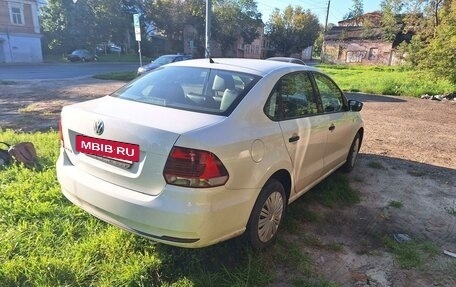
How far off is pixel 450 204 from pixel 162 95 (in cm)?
386

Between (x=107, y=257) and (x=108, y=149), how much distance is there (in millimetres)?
950

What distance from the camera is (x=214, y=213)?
2479 mm

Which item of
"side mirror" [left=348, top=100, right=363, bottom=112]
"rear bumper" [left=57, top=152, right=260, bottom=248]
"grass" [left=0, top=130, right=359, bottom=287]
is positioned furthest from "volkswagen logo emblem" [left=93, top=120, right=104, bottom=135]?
"side mirror" [left=348, top=100, right=363, bottom=112]

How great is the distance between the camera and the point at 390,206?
446cm

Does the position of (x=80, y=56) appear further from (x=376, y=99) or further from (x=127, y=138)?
(x=127, y=138)

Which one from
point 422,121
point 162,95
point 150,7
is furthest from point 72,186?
point 150,7

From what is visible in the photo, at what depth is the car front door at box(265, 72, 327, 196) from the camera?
322 cm

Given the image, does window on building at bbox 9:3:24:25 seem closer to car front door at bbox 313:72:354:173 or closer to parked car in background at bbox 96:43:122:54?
parked car in background at bbox 96:43:122:54

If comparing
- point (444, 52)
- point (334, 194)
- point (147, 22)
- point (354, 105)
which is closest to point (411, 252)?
point (334, 194)

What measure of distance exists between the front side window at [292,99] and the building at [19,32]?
38.5m

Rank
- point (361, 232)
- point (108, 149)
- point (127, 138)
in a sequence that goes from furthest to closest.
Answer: point (361, 232) < point (108, 149) < point (127, 138)

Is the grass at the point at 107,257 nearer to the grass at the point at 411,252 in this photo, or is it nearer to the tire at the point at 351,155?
the grass at the point at 411,252

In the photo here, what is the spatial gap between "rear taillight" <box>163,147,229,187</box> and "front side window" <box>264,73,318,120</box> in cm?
88

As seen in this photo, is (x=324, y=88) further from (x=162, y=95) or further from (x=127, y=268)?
(x=127, y=268)
